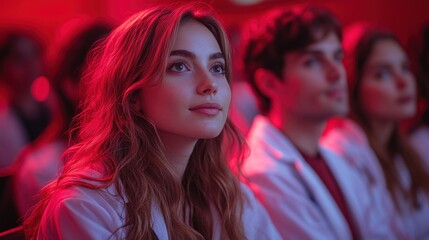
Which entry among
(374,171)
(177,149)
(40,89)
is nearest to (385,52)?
(374,171)

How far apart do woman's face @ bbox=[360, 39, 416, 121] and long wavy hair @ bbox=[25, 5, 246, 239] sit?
1.02 meters

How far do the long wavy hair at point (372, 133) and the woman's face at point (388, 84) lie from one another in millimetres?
26

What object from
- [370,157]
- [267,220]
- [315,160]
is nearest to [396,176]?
[370,157]

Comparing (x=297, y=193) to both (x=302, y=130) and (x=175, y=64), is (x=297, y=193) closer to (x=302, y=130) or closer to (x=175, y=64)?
(x=302, y=130)

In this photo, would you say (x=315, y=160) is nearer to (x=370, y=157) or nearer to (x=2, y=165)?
(x=370, y=157)

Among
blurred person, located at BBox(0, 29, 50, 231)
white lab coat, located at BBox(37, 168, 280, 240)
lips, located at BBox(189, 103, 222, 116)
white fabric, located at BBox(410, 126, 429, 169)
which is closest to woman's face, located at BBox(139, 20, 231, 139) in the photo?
lips, located at BBox(189, 103, 222, 116)

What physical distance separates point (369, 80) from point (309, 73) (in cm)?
51

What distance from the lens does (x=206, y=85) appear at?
1102 millimetres

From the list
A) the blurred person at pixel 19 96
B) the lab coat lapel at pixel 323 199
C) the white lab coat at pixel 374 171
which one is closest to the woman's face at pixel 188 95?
the lab coat lapel at pixel 323 199

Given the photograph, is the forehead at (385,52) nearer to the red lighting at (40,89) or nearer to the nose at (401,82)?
the nose at (401,82)

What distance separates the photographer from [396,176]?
2.10 metres

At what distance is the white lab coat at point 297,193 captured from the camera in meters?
1.56

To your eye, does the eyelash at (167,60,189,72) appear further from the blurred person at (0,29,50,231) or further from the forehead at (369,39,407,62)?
the blurred person at (0,29,50,231)

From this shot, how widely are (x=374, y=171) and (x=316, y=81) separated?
531mm
